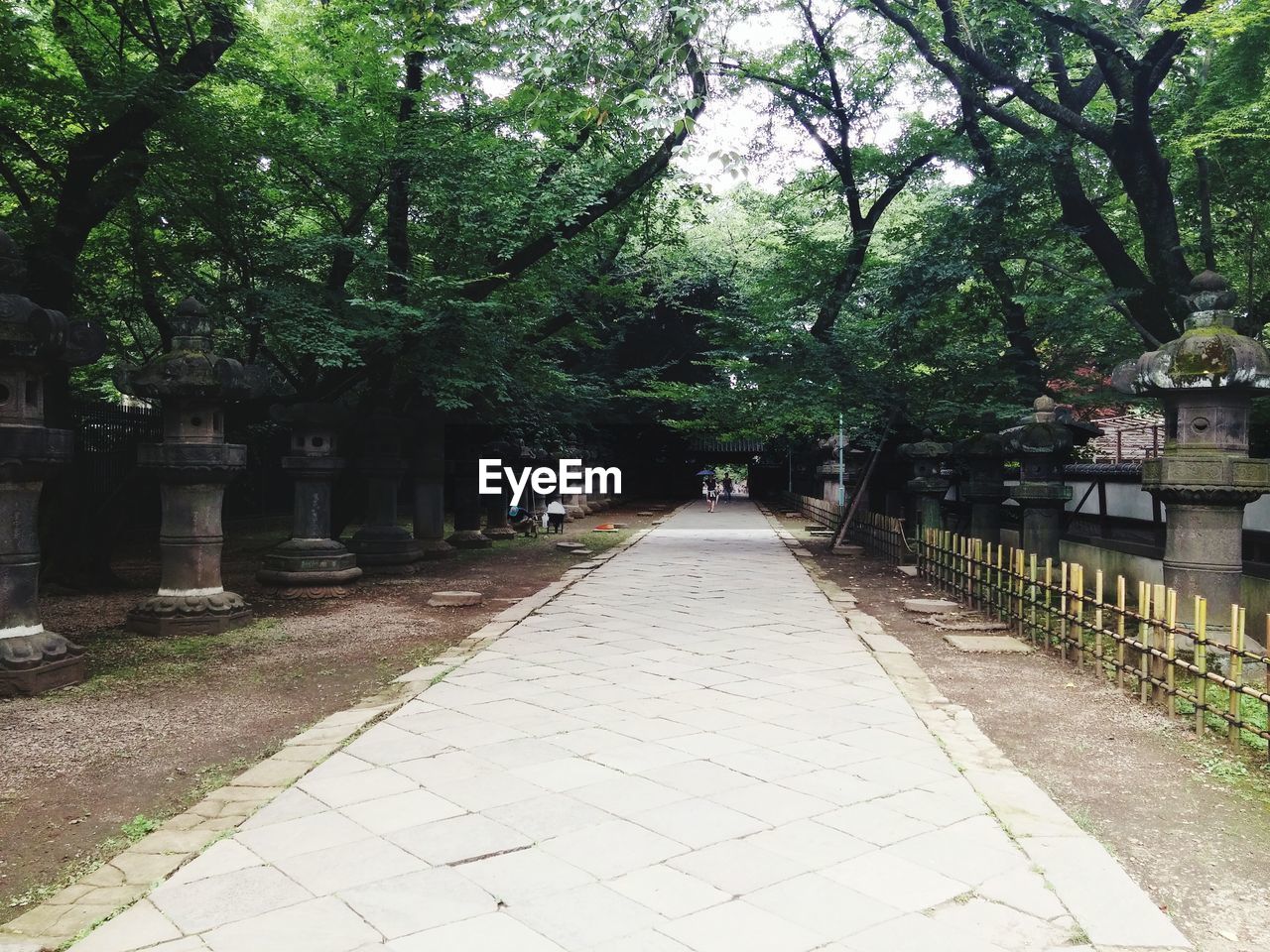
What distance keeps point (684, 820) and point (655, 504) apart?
3288 cm

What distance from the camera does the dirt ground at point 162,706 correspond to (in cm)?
355

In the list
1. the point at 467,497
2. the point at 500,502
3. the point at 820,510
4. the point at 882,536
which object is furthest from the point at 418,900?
the point at 820,510

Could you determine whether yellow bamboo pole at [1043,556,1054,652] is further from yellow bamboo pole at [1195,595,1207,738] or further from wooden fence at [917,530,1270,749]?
yellow bamboo pole at [1195,595,1207,738]

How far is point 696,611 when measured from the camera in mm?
8883

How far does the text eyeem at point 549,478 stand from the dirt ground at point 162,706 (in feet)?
23.8

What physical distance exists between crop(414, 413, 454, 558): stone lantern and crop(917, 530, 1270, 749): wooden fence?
846cm

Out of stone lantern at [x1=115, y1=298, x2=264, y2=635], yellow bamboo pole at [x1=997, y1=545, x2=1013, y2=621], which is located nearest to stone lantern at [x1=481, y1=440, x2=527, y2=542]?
stone lantern at [x1=115, y1=298, x2=264, y2=635]

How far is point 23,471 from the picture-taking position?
5.69 m

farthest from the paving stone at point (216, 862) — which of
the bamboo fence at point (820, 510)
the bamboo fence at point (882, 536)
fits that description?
the bamboo fence at point (820, 510)

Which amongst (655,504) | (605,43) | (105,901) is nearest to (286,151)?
(605,43)

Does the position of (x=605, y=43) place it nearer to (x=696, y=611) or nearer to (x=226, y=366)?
(x=226, y=366)

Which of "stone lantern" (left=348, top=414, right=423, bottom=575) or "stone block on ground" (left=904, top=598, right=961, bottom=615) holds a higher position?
"stone lantern" (left=348, top=414, right=423, bottom=575)

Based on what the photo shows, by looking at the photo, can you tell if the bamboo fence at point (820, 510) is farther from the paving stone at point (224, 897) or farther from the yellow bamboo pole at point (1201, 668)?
the paving stone at point (224, 897)

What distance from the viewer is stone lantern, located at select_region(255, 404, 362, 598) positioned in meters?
10.1
